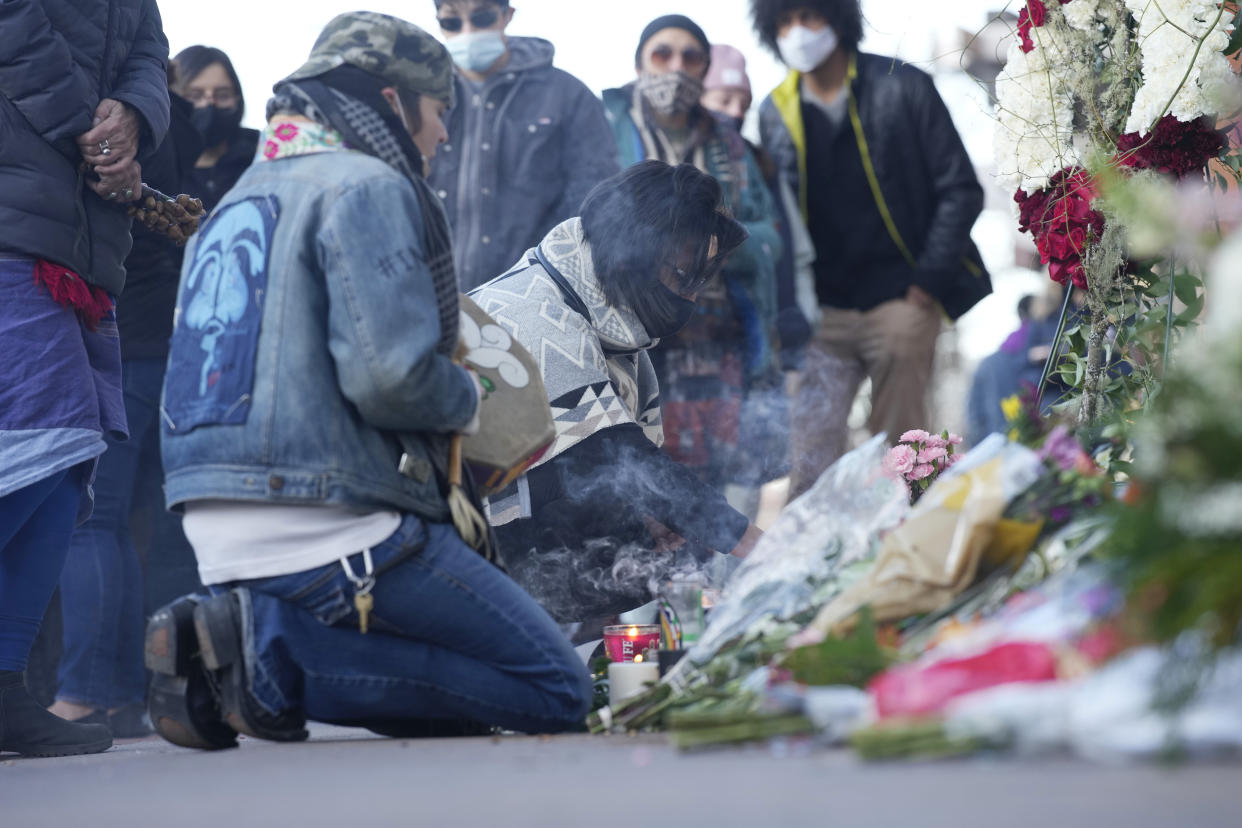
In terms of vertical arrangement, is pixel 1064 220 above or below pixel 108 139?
below

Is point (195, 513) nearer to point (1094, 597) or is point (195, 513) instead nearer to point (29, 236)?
point (29, 236)

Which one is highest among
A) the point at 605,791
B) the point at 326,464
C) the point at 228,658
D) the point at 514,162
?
the point at 514,162

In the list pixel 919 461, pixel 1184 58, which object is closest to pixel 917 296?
pixel 919 461

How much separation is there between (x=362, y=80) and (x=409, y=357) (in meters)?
0.69

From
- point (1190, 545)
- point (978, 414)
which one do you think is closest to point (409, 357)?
point (1190, 545)

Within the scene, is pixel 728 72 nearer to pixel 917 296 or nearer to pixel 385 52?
pixel 917 296

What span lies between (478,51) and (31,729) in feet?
9.75

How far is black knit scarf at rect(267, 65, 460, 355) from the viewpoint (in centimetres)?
299

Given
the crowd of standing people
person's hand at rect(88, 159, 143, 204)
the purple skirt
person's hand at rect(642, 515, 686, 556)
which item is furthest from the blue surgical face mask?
the purple skirt

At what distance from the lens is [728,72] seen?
6320 millimetres

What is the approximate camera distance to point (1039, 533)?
248cm

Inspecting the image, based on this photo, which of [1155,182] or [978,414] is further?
[978,414]

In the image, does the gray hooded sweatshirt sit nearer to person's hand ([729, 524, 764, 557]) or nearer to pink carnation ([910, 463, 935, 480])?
person's hand ([729, 524, 764, 557])

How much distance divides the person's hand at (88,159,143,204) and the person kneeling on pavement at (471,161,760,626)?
35.9 inches
